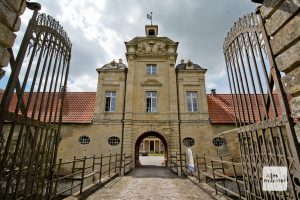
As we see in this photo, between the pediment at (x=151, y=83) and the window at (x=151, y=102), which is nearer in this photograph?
the window at (x=151, y=102)

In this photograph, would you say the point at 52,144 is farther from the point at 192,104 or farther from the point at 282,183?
the point at 192,104

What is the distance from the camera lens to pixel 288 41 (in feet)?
7.43

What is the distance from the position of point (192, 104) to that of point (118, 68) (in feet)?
24.7

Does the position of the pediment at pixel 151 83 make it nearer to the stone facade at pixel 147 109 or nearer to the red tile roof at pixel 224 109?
the stone facade at pixel 147 109

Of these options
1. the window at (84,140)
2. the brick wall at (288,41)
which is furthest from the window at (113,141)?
the brick wall at (288,41)

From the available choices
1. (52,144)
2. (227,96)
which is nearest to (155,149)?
(227,96)

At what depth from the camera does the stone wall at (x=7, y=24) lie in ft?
7.13

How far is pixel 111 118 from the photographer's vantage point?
1625cm

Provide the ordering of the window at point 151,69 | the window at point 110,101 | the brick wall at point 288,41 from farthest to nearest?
the window at point 151,69 < the window at point 110,101 < the brick wall at point 288,41

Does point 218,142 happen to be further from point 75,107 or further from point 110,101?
point 75,107

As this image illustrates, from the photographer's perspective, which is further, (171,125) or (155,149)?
(155,149)

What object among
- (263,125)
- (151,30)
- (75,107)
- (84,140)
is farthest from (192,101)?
(263,125)

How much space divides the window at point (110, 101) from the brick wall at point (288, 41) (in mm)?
15004

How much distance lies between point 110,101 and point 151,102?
360cm
